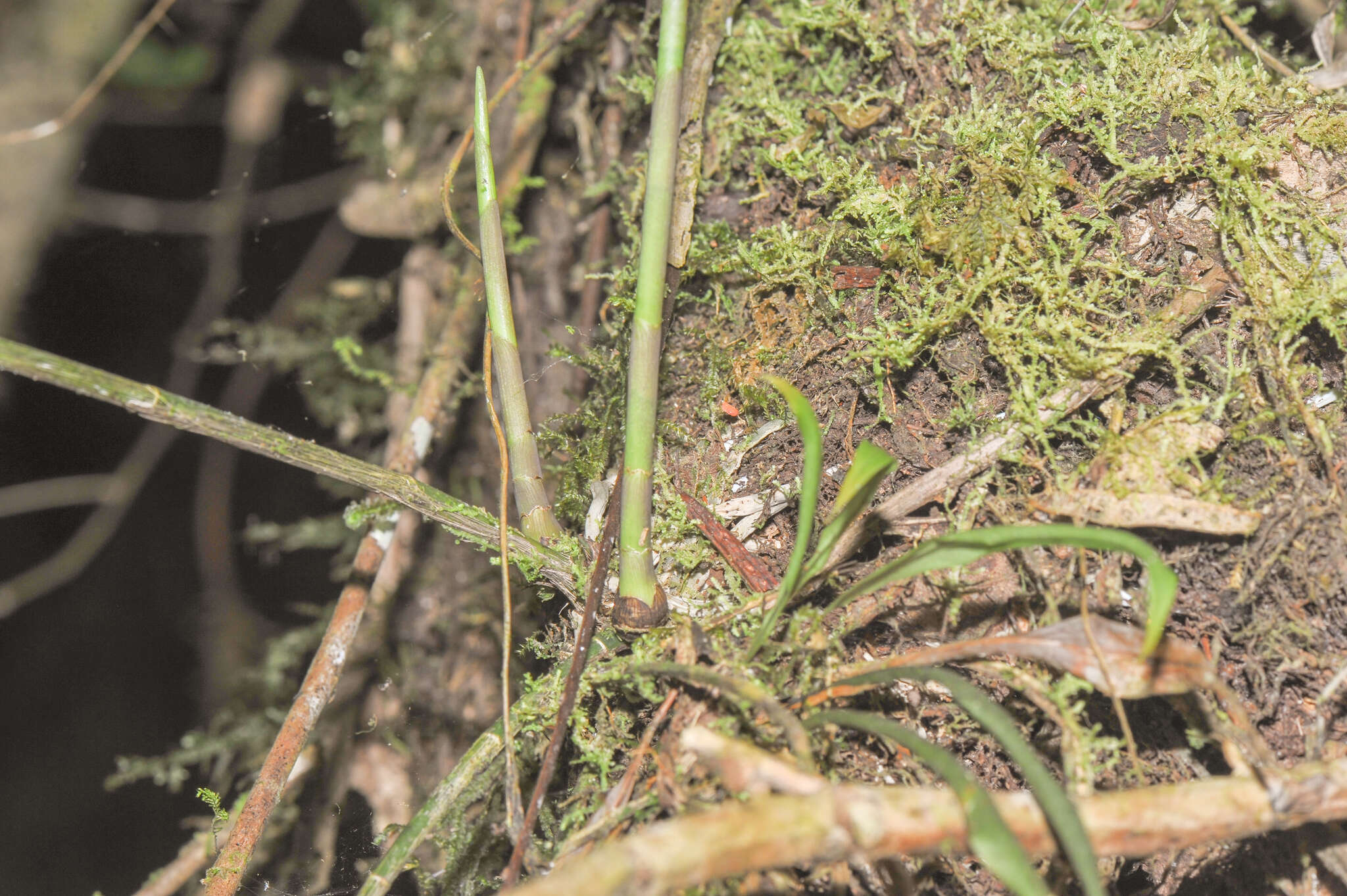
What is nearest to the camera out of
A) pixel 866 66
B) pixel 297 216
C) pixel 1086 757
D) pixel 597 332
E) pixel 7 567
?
pixel 1086 757

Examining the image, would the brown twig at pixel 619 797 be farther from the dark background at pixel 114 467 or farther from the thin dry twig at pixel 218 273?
the thin dry twig at pixel 218 273

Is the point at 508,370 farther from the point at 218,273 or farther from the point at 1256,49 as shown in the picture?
the point at 218,273

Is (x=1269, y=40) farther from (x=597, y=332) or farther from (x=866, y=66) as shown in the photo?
(x=597, y=332)

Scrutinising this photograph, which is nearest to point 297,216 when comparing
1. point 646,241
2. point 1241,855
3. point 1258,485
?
point 646,241

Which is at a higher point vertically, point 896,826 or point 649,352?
point 649,352

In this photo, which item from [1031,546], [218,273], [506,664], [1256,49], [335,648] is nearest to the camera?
[1031,546]

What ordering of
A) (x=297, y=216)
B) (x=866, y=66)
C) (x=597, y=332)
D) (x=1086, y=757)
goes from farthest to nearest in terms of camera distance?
(x=297, y=216), (x=597, y=332), (x=866, y=66), (x=1086, y=757)

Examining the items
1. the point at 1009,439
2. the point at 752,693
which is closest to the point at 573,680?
the point at 752,693
